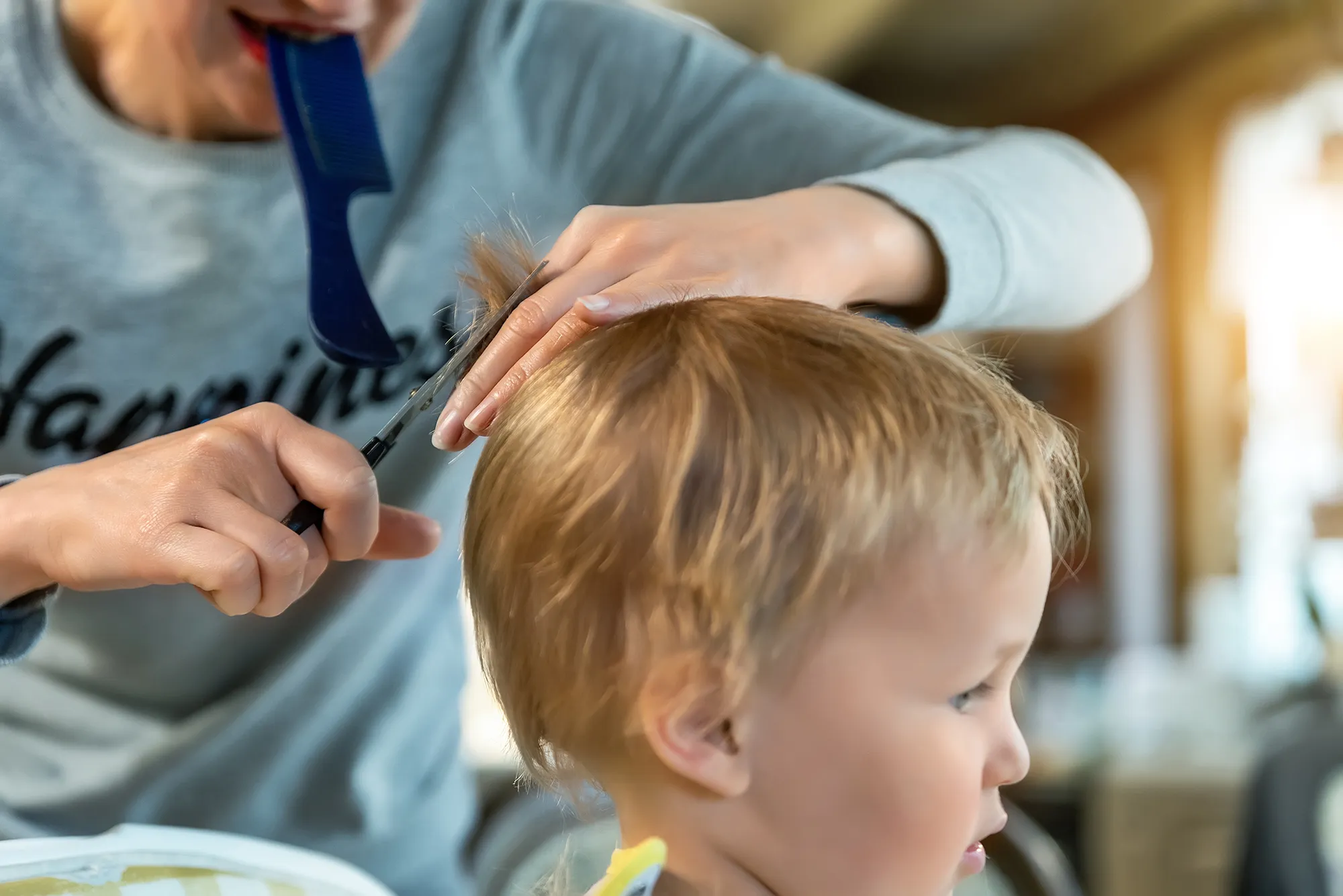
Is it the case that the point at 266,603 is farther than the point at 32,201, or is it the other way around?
the point at 32,201

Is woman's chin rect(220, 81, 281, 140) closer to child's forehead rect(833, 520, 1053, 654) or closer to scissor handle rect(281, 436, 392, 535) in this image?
scissor handle rect(281, 436, 392, 535)

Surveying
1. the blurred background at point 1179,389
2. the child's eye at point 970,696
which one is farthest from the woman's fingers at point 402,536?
the blurred background at point 1179,389

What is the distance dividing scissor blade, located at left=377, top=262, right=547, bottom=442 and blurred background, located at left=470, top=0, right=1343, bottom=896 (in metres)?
1.73

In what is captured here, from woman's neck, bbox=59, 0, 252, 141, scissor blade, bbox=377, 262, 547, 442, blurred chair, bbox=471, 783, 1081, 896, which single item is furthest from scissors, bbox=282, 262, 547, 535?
blurred chair, bbox=471, 783, 1081, 896

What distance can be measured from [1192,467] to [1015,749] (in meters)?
3.49

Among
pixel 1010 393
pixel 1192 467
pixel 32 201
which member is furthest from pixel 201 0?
pixel 1192 467

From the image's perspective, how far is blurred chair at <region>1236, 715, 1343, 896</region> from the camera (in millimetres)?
1492

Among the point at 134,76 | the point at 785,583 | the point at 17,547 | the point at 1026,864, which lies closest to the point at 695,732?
the point at 785,583

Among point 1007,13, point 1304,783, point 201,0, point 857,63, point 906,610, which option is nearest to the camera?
point 906,610

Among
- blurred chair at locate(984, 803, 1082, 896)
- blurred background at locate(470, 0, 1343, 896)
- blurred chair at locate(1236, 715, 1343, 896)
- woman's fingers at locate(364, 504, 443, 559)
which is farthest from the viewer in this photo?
blurred background at locate(470, 0, 1343, 896)

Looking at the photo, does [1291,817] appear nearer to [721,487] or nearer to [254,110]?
[721,487]

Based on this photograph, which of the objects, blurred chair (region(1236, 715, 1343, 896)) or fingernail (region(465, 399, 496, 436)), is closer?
fingernail (region(465, 399, 496, 436))

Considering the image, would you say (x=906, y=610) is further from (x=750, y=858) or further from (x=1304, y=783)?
(x=1304, y=783)

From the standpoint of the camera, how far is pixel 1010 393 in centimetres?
53
